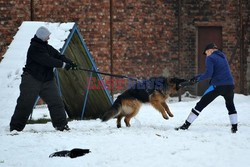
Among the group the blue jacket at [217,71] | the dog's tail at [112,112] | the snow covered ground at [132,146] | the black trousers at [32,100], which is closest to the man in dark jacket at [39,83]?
the black trousers at [32,100]

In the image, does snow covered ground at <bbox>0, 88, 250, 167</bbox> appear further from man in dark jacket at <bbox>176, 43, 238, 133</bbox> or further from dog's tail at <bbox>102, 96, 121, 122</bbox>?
man in dark jacket at <bbox>176, 43, 238, 133</bbox>

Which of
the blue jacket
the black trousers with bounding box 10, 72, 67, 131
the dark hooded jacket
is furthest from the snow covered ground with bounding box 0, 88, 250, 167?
the dark hooded jacket

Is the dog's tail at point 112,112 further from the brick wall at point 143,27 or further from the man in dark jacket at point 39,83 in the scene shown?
the brick wall at point 143,27

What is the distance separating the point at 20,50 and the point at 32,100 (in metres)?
1.93

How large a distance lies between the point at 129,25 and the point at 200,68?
288cm

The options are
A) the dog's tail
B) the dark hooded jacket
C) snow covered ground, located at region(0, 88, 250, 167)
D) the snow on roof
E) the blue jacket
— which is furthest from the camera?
the snow on roof

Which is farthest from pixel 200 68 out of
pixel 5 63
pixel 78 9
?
pixel 5 63

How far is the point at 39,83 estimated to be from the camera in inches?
346

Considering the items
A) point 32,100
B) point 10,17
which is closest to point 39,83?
point 32,100

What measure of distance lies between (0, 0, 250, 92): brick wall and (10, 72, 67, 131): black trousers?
6256 millimetres

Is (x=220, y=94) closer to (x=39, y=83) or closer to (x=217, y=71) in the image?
(x=217, y=71)

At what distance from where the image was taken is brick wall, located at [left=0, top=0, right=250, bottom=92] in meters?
14.9

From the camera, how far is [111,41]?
15.7 m

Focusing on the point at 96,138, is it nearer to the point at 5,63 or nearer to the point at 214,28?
the point at 5,63
